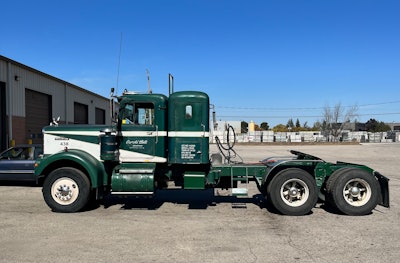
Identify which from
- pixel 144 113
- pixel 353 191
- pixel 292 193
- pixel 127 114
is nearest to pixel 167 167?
pixel 144 113

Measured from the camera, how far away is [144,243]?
550 centimetres

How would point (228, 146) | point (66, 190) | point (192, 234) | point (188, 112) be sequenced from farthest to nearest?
point (228, 146) < point (188, 112) < point (66, 190) < point (192, 234)

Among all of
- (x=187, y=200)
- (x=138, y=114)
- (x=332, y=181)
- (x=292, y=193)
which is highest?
(x=138, y=114)

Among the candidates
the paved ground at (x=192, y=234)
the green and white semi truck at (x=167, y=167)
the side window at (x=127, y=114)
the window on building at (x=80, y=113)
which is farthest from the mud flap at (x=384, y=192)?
the window on building at (x=80, y=113)

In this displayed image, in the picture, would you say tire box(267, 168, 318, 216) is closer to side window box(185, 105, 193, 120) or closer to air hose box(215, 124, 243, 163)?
air hose box(215, 124, 243, 163)

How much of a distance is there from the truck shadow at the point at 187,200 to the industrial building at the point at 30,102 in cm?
1211

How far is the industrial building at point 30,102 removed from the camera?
18312 millimetres

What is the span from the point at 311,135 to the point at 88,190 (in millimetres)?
71043

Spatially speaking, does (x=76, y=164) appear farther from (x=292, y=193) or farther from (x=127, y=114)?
(x=292, y=193)

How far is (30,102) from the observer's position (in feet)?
70.2

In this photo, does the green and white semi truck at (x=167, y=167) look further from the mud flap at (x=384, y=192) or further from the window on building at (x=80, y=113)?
the window on building at (x=80, y=113)

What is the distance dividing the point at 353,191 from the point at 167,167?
4.12 metres

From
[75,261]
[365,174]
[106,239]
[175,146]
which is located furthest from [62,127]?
[365,174]

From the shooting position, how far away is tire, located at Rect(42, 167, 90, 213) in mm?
7578
